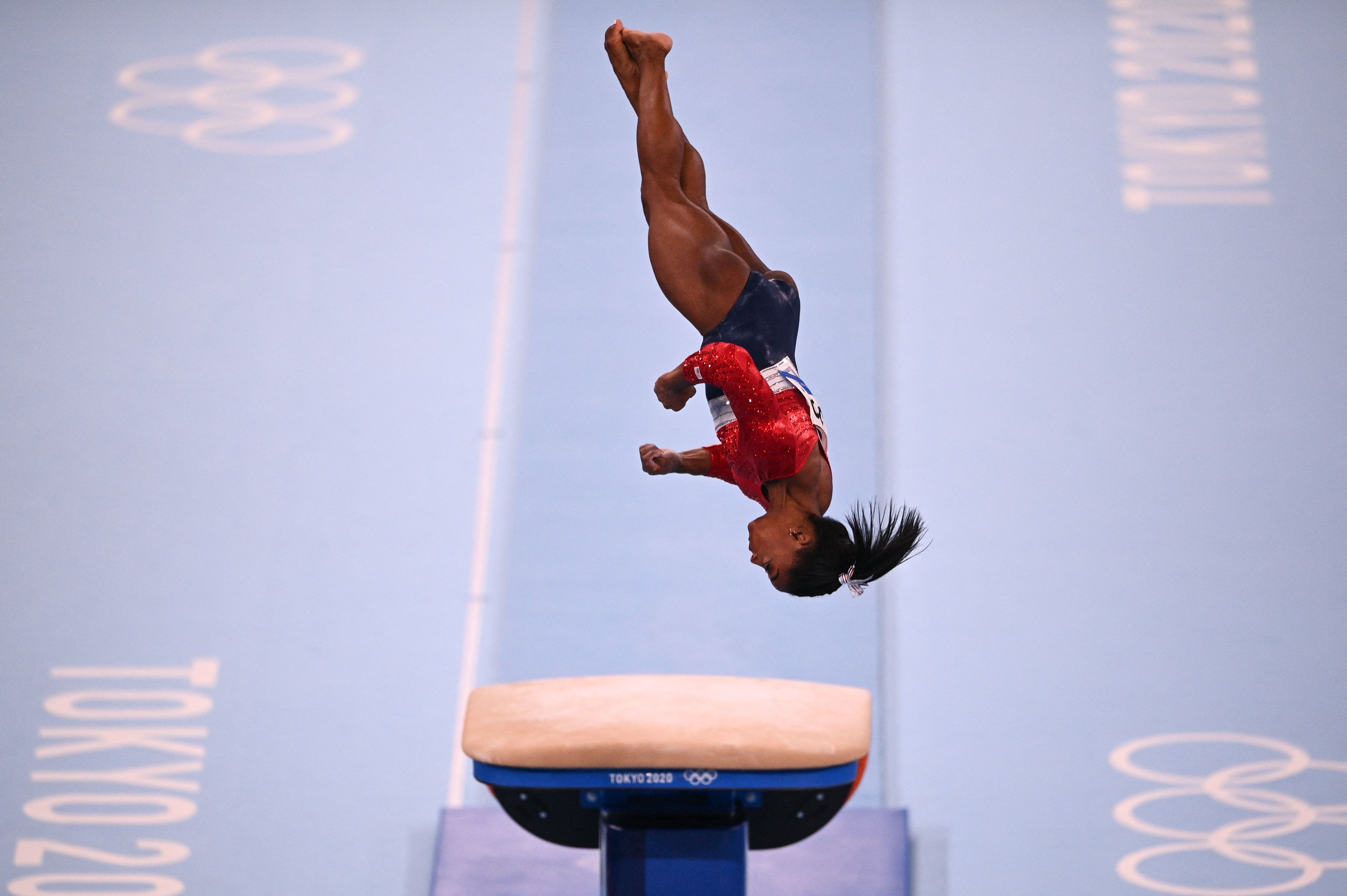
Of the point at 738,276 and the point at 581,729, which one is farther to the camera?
the point at 738,276

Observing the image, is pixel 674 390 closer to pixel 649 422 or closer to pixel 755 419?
pixel 755 419

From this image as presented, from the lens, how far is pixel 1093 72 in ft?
16.7

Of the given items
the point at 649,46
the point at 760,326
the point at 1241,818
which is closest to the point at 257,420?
the point at 649,46

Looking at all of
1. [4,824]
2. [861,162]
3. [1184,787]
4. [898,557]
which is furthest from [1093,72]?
[4,824]

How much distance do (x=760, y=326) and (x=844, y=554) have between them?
0.49 meters

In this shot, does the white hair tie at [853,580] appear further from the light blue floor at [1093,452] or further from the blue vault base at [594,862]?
the light blue floor at [1093,452]

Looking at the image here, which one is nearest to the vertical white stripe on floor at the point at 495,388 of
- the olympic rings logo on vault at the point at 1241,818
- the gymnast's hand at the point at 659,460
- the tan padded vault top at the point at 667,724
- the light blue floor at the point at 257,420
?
the light blue floor at the point at 257,420

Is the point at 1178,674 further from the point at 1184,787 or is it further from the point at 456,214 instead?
the point at 456,214

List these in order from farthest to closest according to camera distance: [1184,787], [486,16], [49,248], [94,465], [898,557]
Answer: [486,16] < [49,248] < [94,465] < [1184,787] < [898,557]

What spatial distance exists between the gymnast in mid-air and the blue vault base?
1.04m

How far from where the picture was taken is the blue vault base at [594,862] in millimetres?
3148

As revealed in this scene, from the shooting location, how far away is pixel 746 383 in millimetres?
2312

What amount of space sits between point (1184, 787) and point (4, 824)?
11.2 ft

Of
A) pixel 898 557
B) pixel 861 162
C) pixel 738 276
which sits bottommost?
pixel 898 557
